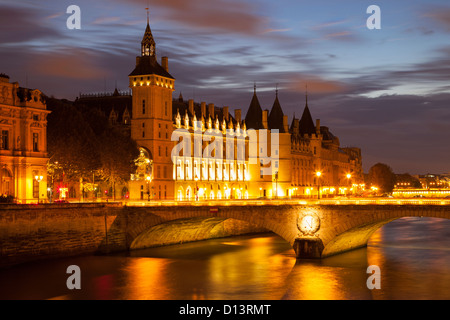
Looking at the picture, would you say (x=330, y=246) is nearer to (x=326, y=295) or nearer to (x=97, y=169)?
(x=326, y=295)

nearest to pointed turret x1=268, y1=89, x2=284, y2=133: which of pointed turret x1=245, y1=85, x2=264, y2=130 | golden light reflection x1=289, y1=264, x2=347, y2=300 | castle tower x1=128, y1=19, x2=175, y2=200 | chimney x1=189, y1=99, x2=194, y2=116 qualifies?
pointed turret x1=245, y1=85, x2=264, y2=130

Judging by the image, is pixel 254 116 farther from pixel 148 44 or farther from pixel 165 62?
pixel 148 44

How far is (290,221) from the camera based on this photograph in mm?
68938

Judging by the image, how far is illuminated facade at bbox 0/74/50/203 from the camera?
78.7 meters

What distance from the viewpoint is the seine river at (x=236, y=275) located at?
54.1 meters

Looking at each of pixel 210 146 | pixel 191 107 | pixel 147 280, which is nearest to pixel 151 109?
pixel 191 107

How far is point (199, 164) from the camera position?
13812cm

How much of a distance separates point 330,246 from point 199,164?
71.2m

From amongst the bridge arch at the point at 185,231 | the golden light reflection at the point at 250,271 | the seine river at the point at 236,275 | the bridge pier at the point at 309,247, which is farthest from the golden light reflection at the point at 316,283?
the bridge arch at the point at 185,231

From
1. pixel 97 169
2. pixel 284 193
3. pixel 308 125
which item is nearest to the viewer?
pixel 97 169

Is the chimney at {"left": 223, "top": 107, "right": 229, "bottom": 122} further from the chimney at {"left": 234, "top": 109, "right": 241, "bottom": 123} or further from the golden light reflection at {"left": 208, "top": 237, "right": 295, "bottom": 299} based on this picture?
the golden light reflection at {"left": 208, "top": 237, "right": 295, "bottom": 299}

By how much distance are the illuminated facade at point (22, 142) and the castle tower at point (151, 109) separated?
33860 millimetres
